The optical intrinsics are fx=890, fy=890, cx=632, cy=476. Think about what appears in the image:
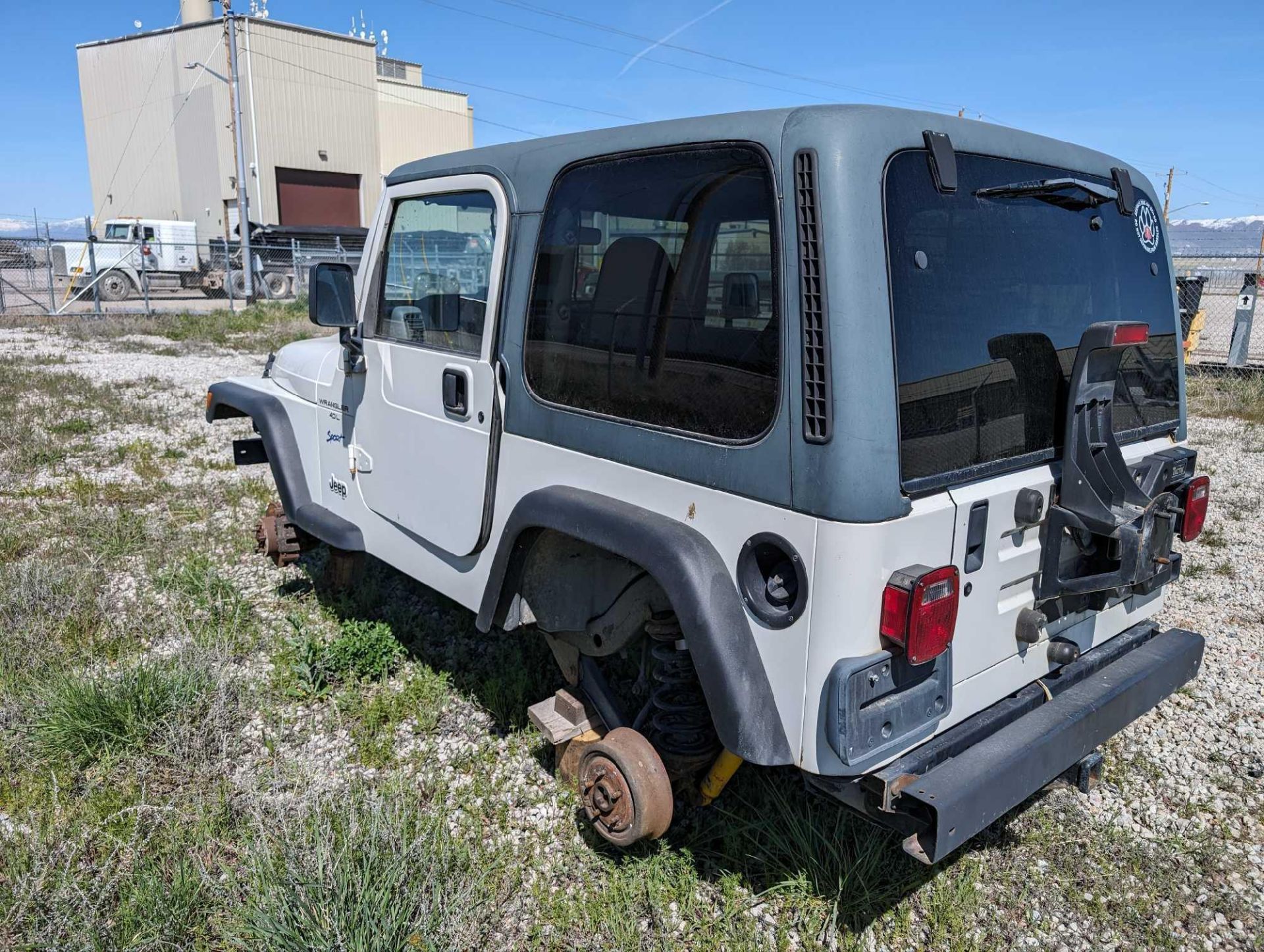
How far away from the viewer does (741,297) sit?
7.79 ft

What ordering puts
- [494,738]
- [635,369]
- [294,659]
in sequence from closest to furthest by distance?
[635,369] → [494,738] → [294,659]

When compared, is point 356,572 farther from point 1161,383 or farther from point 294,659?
point 1161,383

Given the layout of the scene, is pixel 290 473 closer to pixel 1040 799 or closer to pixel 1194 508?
pixel 1040 799

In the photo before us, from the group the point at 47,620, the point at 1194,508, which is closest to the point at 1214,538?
the point at 1194,508

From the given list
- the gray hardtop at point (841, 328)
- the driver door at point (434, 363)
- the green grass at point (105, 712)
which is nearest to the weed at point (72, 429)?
the green grass at point (105, 712)

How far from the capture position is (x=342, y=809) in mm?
3047

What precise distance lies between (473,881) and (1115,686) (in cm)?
216

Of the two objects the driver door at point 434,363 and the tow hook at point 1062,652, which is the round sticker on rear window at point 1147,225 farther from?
the driver door at point 434,363

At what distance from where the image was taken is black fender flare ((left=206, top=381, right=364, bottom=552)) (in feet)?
13.5

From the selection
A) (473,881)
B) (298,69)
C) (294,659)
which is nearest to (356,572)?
(294,659)

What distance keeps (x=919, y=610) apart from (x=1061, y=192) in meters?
1.42

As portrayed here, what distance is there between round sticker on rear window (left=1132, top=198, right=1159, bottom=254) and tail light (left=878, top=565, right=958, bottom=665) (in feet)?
5.44

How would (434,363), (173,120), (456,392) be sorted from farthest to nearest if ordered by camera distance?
(173,120) → (434,363) → (456,392)

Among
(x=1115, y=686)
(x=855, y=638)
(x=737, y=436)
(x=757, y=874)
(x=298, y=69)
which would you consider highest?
(x=298, y=69)
